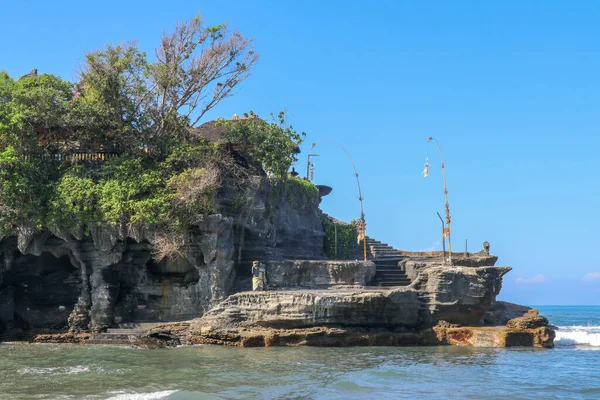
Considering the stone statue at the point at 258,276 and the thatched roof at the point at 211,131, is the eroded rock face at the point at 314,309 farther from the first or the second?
the thatched roof at the point at 211,131

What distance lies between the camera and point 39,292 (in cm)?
2217

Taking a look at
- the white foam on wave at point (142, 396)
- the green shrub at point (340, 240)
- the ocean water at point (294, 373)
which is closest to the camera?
the white foam on wave at point (142, 396)

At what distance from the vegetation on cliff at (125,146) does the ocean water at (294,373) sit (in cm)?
434

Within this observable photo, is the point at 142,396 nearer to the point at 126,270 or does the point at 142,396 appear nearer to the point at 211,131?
the point at 126,270

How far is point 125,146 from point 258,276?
681cm

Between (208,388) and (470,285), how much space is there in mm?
10420

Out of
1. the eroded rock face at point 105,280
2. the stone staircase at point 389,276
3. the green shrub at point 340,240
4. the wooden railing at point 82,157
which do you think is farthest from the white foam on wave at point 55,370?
the green shrub at point 340,240

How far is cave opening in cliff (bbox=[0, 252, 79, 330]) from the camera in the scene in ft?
71.7

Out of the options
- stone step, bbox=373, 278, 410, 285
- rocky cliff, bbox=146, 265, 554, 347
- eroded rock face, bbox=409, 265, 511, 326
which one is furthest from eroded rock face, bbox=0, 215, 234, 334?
eroded rock face, bbox=409, 265, 511, 326

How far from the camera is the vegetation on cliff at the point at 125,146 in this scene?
19.9m

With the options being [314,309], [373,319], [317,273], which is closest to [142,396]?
[314,309]

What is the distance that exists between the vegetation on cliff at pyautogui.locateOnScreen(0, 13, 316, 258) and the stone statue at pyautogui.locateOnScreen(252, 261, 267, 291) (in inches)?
95.1

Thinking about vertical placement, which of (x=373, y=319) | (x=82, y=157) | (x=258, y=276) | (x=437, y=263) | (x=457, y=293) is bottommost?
(x=373, y=319)

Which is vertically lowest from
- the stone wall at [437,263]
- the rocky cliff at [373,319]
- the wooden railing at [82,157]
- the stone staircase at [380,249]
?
the rocky cliff at [373,319]
